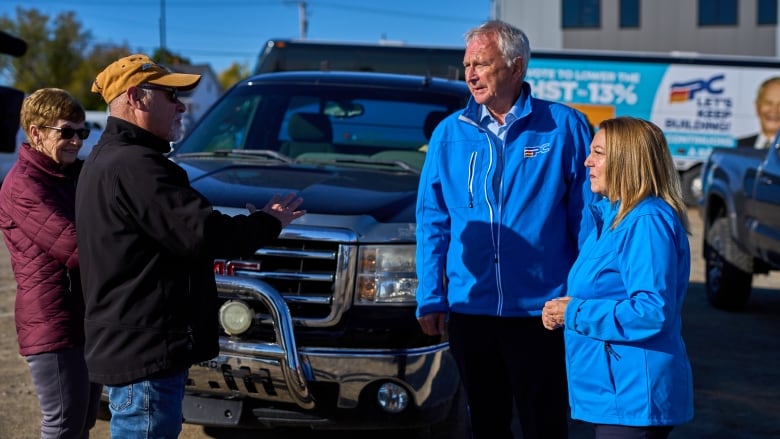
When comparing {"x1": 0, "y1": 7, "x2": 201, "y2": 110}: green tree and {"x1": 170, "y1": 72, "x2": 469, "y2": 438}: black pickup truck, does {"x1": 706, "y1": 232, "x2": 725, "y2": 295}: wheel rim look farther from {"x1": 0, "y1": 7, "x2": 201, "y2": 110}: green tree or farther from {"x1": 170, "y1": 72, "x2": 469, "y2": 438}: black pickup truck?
{"x1": 0, "y1": 7, "x2": 201, "y2": 110}: green tree

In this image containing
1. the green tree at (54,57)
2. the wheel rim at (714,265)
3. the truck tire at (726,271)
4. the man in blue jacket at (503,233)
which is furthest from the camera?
the green tree at (54,57)

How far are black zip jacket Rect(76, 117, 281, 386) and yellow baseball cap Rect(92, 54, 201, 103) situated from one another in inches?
4.0

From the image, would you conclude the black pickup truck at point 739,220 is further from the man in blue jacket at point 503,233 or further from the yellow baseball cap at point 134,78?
the yellow baseball cap at point 134,78

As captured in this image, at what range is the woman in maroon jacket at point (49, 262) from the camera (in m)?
3.48

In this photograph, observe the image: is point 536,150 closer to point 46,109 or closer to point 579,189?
point 579,189

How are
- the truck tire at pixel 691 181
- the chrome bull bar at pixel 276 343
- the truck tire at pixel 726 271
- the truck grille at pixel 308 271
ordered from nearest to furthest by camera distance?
the chrome bull bar at pixel 276 343, the truck grille at pixel 308 271, the truck tire at pixel 726 271, the truck tire at pixel 691 181

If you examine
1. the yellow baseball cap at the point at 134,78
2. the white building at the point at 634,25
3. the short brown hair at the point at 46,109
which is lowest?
the short brown hair at the point at 46,109

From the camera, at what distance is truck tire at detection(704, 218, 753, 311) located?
8.66m

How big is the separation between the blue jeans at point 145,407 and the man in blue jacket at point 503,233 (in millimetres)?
1045

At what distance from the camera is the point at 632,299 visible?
2.75 metres

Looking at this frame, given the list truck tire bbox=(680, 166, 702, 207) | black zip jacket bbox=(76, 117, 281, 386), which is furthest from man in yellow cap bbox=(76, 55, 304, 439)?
truck tire bbox=(680, 166, 702, 207)

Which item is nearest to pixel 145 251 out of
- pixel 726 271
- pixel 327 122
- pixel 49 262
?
pixel 49 262

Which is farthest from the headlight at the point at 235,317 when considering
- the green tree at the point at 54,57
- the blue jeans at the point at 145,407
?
the green tree at the point at 54,57

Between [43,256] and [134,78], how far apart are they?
3.22 ft
